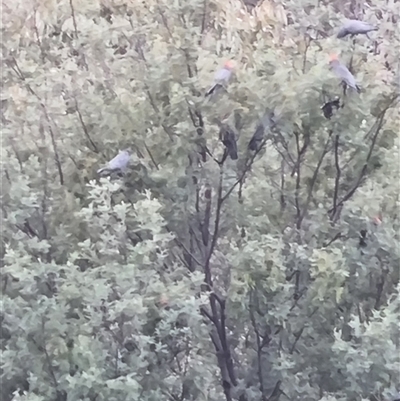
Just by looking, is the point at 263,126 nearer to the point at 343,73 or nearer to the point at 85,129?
the point at 343,73

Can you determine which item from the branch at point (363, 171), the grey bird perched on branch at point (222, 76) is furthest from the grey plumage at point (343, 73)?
the grey bird perched on branch at point (222, 76)

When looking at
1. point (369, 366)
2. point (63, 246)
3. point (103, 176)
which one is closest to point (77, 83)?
point (103, 176)

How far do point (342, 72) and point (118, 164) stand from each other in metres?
1.11

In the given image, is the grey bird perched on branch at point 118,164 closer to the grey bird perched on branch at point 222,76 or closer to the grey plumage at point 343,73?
the grey bird perched on branch at point 222,76

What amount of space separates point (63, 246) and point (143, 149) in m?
0.64

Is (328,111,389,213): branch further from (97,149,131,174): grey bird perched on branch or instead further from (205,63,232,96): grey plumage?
(97,149,131,174): grey bird perched on branch

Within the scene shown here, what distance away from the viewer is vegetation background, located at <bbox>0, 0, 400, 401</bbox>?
10.9 ft

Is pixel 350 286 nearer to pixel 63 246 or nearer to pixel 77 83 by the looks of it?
pixel 63 246

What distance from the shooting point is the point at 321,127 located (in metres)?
3.56

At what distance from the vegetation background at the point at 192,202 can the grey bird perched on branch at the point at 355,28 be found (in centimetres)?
12

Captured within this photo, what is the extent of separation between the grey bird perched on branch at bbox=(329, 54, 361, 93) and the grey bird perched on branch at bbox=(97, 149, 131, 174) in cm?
104

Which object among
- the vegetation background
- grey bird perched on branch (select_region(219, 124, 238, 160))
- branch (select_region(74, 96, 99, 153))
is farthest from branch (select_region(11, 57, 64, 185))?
grey bird perched on branch (select_region(219, 124, 238, 160))

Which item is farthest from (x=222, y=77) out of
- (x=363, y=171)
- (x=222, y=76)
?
(x=363, y=171)

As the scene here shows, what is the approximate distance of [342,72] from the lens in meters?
3.26
